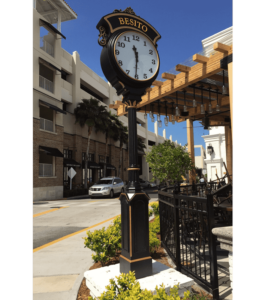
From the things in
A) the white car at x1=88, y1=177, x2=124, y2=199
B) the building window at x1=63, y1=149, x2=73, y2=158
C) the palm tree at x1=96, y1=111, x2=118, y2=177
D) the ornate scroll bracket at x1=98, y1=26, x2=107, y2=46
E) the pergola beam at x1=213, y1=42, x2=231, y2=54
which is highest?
the palm tree at x1=96, y1=111, x2=118, y2=177

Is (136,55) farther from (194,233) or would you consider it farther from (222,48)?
(222,48)

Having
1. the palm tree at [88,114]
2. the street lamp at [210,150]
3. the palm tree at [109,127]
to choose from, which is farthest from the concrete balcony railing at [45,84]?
the street lamp at [210,150]

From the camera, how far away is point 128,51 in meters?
3.81

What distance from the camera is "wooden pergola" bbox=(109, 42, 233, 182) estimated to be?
711 centimetres

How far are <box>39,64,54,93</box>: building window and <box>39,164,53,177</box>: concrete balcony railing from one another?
278 inches

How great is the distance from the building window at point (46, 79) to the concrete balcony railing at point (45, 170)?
7.05m

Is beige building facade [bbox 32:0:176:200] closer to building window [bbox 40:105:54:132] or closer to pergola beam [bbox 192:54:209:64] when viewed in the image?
building window [bbox 40:105:54:132]

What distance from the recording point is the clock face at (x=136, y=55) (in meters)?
3.73

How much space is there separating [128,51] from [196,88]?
716 cm

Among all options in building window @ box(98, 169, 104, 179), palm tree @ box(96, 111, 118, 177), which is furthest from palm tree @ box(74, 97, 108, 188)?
building window @ box(98, 169, 104, 179)

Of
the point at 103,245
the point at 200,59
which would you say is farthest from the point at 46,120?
the point at 103,245

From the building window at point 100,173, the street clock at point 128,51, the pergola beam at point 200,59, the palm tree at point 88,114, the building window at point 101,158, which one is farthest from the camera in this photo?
the building window at point 101,158

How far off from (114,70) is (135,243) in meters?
2.46

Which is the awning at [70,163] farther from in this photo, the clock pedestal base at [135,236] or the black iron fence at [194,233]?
the clock pedestal base at [135,236]
